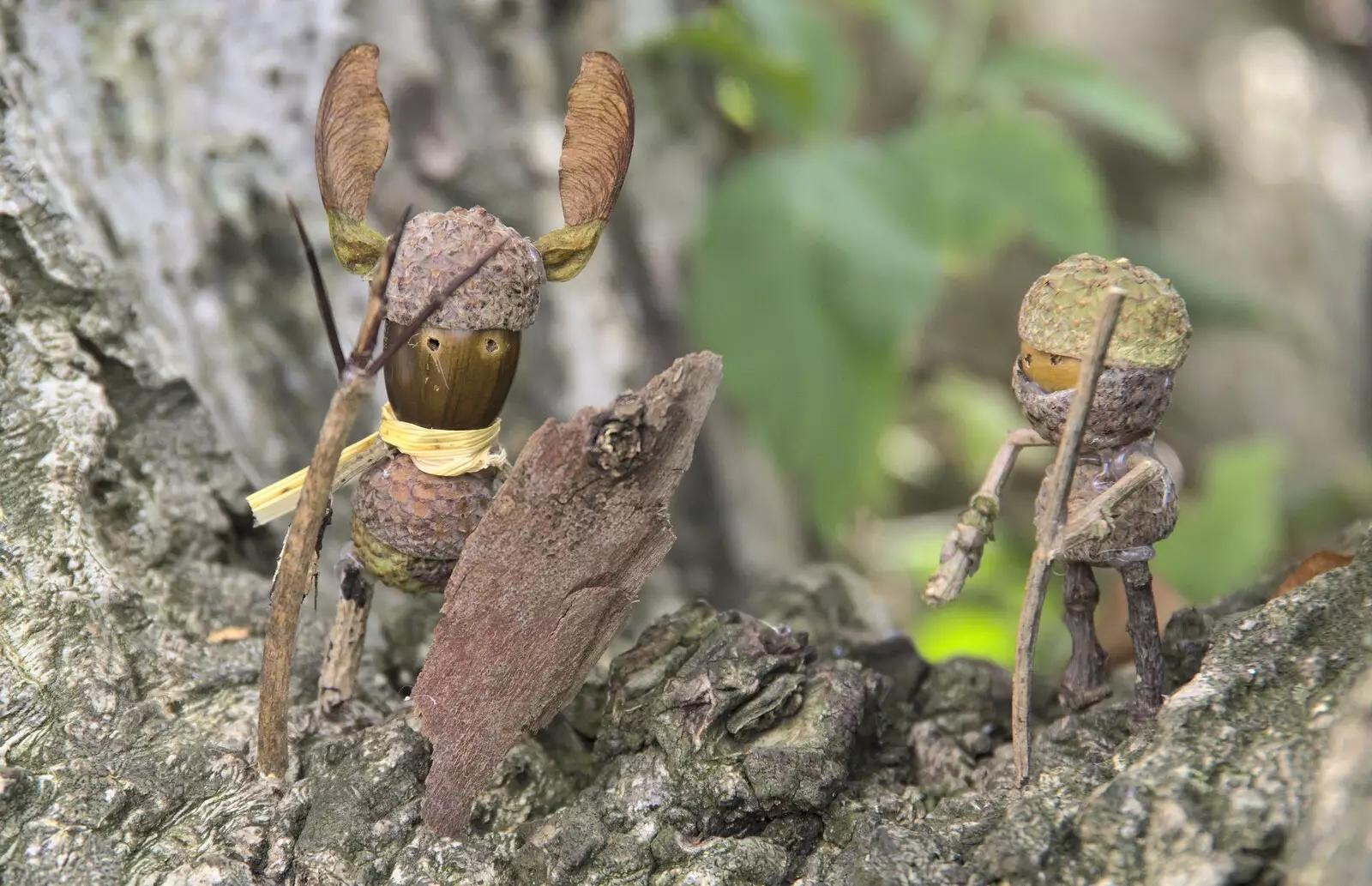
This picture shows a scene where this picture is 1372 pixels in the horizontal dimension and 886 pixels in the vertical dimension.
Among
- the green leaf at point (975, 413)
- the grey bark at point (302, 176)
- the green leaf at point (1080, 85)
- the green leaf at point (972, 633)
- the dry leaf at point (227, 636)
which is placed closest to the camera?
the dry leaf at point (227, 636)

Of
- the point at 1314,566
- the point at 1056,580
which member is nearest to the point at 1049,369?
the point at 1314,566

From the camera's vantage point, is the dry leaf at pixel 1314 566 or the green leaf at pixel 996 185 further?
the green leaf at pixel 996 185

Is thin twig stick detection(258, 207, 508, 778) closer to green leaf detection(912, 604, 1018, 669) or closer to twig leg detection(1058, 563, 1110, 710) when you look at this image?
twig leg detection(1058, 563, 1110, 710)

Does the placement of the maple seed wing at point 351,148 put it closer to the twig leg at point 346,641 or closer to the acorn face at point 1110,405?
the twig leg at point 346,641

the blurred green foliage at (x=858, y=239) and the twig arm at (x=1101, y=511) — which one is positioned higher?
the twig arm at (x=1101, y=511)

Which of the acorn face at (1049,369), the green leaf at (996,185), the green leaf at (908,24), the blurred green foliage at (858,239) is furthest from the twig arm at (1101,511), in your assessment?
the green leaf at (908,24)

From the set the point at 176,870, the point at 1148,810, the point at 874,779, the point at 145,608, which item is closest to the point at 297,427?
the point at 145,608

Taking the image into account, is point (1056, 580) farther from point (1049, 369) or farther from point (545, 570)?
point (545, 570)
